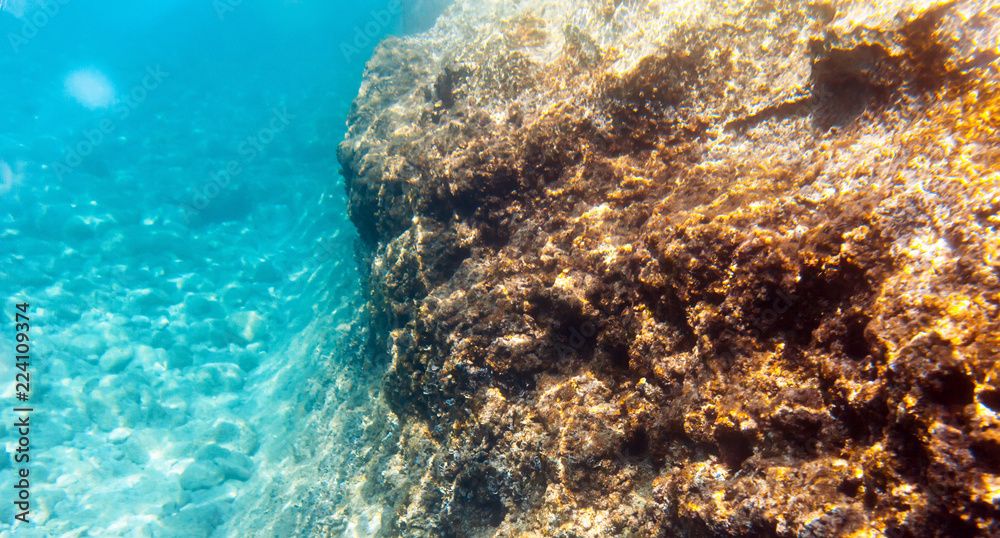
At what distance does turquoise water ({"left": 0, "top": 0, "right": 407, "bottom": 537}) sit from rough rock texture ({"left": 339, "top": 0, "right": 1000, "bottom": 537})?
2.81 meters

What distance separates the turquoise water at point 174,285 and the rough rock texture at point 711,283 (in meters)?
2.81

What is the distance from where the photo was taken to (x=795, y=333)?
6.14ft

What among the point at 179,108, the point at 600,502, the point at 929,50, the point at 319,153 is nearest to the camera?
the point at 929,50

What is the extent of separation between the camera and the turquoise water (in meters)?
6.00

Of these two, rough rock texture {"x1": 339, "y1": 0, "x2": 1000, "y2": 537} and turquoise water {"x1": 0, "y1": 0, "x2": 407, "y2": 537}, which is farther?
turquoise water {"x1": 0, "y1": 0, "x2": 407, "y2": 537}

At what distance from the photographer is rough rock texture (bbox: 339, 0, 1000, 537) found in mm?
1457

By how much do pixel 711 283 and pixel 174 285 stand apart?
34.9ft

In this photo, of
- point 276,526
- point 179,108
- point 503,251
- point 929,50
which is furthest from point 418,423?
point 179,108

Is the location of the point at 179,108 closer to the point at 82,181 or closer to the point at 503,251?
the point at 82,181

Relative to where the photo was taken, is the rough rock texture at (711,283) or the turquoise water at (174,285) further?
the turquoise water at (174,285)

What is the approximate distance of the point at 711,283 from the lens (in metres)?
2.11

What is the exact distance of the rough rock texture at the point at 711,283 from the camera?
1.46 m

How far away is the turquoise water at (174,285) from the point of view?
19.7 feet

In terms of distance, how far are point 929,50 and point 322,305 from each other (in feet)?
27.0
